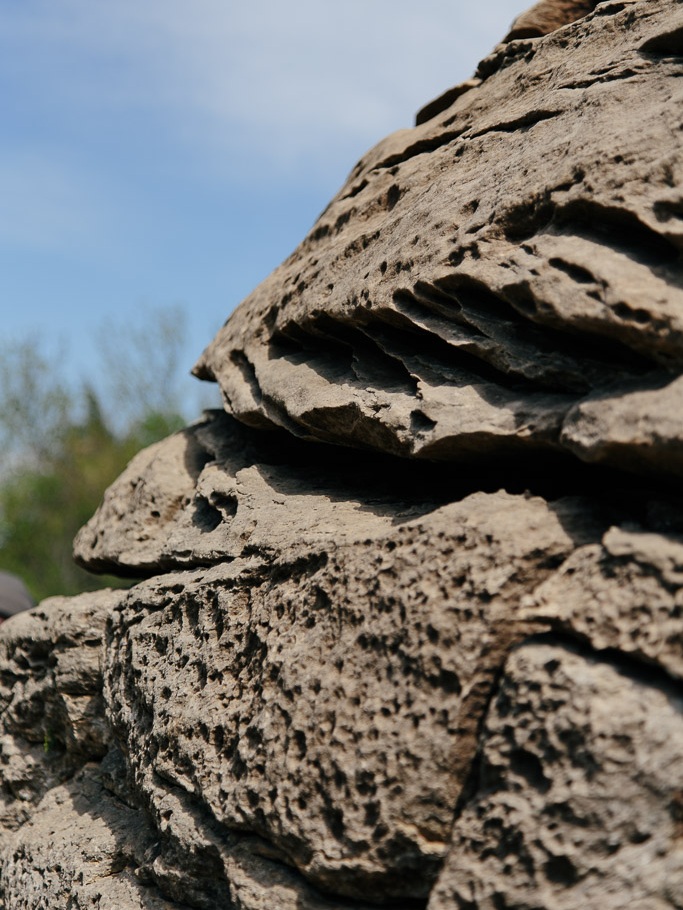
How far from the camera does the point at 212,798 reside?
Answer: 346 cm

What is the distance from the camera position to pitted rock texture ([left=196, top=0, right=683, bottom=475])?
2.92 m

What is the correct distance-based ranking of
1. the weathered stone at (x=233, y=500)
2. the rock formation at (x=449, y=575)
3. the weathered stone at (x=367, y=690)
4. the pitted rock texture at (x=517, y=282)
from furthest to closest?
the weathered stone at (x=233, y=500)
the pitted rock texture at (x=517, y=282)
the weathered stone at (x=367, y=690)
the rock formation at (x=449, y=575)

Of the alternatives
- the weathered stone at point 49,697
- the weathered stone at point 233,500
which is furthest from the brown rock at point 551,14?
the weathered stone at point 49,697

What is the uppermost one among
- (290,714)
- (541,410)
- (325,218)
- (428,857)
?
(325,218)

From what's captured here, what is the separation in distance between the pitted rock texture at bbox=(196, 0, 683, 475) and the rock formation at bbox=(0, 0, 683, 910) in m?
0.01

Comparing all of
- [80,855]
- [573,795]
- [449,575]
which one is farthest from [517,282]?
[80,855]

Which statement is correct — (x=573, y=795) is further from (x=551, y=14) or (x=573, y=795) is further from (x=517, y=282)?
(x=551, y=14)

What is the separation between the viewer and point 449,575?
293 cm

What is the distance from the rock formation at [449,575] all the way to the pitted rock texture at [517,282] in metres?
0.01

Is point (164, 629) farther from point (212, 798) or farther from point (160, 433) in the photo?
point (160, 433)

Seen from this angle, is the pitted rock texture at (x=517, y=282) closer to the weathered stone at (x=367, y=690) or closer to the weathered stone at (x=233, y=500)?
the weathered stone at (x=233, y=500)

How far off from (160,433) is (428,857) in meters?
27.7

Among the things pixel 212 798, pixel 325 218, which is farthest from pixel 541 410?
pixel 325 218

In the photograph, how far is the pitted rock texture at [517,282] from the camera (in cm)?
292
